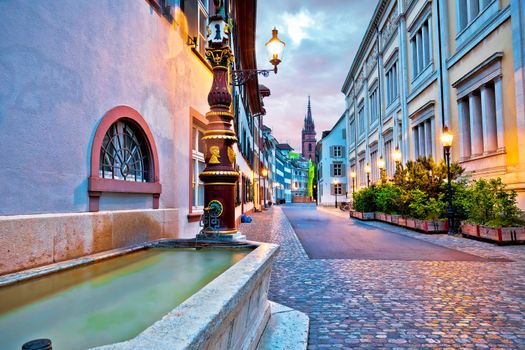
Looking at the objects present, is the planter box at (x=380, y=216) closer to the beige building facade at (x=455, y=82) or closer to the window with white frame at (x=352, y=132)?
the beige building facade at (x=455, y=82)

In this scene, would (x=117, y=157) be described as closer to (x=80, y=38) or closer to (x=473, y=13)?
(x=80, y=38)

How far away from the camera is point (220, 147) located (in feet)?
17.2

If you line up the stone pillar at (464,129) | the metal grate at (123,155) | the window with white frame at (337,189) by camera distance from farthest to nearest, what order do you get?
the window with white frame at (337,189)
the stone pillar at (464,129)
the metal grate at (123,155)

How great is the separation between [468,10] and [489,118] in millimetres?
4904

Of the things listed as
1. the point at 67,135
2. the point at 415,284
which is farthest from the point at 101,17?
the point at 415,284

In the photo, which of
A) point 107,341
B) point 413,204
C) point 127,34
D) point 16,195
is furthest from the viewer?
point 413,204

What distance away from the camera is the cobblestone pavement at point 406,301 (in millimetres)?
3611

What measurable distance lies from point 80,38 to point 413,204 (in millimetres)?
14033

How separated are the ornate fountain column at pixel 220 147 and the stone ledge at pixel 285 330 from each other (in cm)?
126

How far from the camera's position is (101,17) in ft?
14.5

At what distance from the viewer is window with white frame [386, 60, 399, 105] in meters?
27.9

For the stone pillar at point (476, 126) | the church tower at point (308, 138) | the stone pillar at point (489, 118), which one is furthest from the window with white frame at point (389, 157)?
the church tower at point (308, 138)

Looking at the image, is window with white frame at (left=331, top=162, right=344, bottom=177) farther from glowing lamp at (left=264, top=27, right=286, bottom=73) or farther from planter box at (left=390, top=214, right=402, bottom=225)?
glowing lamp at (left=264, top=27, right=286, bottom=73)

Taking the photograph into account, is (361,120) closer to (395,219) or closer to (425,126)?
(425,126)
